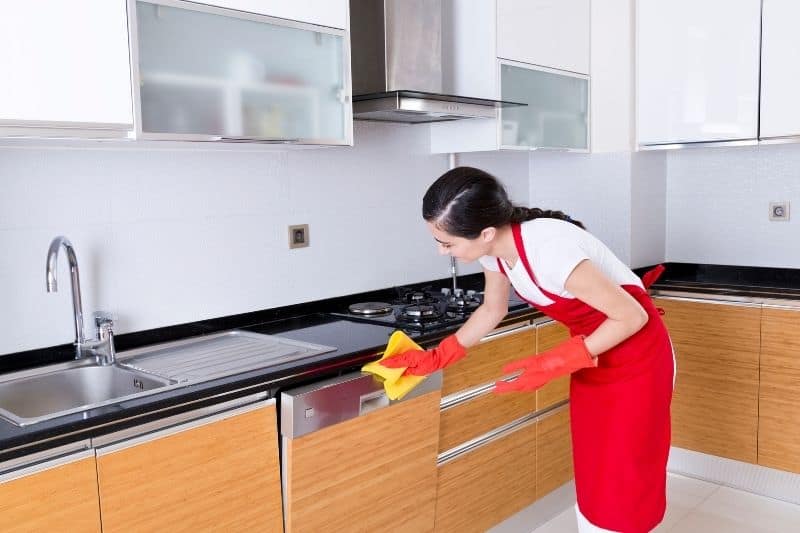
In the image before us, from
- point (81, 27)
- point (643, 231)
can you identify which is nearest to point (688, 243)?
point (643, 231)

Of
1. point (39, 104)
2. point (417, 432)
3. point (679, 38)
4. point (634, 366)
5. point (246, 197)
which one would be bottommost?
point (417, 432)

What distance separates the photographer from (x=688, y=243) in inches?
147

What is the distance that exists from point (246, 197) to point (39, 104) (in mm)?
933

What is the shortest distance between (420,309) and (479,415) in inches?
16.4

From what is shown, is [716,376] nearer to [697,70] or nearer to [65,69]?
[697,70]

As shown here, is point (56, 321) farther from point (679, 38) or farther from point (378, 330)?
point (679, 38)

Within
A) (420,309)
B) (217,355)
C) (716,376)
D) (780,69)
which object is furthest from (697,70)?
(217,355)

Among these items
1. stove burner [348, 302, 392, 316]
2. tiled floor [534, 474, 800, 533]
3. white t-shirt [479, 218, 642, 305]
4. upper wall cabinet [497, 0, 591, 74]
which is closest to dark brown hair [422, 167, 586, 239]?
white t-shirt [479, 218, 642, 305]

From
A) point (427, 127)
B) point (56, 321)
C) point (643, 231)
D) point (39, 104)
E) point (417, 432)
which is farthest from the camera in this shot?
point (643, 231)

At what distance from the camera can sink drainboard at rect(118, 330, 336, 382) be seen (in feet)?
6.36

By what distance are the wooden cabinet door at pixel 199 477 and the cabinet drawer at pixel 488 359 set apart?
73 cm

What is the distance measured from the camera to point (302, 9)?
2.17 metres

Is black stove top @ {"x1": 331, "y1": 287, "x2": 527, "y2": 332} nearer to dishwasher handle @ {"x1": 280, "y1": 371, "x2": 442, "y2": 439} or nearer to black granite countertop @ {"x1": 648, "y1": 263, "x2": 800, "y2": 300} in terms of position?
dishwasher handle @ {"x1": 280, "y1": 371, "x2": 442, "y2": 439}

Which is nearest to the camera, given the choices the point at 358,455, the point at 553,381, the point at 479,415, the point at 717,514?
the point at 358,455
